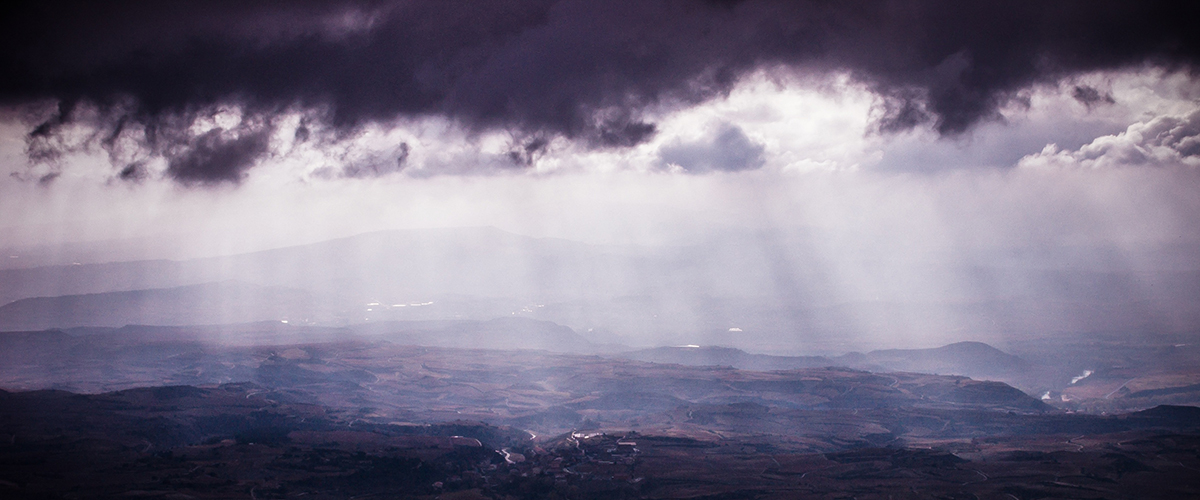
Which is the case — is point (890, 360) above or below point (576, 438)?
above

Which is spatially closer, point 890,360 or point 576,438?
point 576,438

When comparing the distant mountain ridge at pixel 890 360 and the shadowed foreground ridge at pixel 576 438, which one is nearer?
the shadowed foreground ridge at pixel 576 438

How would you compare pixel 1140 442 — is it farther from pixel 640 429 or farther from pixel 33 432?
pixel 33 432

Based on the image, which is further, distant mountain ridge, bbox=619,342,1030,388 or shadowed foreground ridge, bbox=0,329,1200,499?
distant mountain ridge, bbox=619,342,1030,388

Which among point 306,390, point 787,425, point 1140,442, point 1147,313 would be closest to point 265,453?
point 306,390

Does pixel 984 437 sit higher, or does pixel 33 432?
pixel 33 432

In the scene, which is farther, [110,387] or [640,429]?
Result: [110,387]

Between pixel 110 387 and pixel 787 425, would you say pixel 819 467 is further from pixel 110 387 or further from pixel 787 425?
pixel 110 387

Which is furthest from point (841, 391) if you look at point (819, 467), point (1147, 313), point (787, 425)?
point (1147, 313)

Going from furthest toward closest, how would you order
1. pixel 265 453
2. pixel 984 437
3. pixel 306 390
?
pixel 306 390 → pixel 984 437 → pixel 265 453

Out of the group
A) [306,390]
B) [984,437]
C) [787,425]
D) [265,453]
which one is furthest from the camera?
[306,390]
